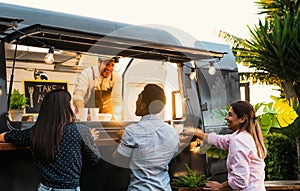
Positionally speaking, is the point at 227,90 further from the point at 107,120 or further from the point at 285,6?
the point at 285,6

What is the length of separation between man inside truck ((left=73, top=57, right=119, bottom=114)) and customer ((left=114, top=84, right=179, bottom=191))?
160 cm

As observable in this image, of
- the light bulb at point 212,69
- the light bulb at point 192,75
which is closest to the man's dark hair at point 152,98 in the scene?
the light bulb at point 192,75

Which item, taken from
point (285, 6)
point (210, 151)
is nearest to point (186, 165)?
point (210, 151)

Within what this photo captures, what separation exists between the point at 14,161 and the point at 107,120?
131 cm

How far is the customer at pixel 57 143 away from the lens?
2785 millimetres

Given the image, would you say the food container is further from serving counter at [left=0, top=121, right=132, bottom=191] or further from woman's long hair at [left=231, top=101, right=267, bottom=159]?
woman's long hair at [left=231, top=101, right=267, bottom=159]

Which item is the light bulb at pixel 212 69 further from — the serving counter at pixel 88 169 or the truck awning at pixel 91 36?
the serving counter at pixel 88 169

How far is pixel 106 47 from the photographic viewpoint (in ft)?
14.8

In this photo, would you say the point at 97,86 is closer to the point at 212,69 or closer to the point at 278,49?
the point at 212,69

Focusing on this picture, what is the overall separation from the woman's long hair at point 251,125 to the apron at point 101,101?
1854 millimetres

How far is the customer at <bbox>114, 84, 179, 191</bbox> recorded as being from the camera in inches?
128

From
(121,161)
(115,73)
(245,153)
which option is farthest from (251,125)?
(115,73)

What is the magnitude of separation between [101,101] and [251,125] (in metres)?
2.09

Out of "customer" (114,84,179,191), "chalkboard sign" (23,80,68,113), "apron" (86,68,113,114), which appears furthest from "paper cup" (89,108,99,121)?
"customer" (114,84,179,191)
